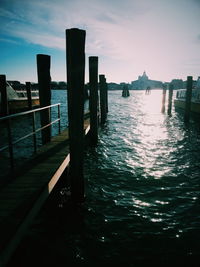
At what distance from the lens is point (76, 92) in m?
4.11

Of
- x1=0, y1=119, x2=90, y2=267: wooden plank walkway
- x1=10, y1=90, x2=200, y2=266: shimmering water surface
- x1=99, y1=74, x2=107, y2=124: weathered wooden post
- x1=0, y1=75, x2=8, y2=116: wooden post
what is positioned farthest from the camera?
x1=99, y1=74, x2=107, y2=124: weathered wooden post

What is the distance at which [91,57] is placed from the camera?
938 cm

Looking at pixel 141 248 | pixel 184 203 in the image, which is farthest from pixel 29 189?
pixel 184 203

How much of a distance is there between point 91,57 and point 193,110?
1342 centimetres

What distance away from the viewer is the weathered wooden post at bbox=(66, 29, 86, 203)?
395 centimetres

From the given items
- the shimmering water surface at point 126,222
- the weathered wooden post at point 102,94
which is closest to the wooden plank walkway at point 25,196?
the shimmering water surface at point 126,222

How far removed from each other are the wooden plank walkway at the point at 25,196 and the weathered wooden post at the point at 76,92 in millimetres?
490

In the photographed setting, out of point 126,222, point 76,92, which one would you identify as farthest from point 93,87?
point 126,222

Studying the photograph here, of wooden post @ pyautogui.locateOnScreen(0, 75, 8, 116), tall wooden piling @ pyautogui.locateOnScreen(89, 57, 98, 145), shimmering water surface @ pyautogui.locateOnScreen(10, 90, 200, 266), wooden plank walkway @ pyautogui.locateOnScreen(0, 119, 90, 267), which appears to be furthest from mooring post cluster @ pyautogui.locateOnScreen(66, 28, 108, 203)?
wooden post @ pyautogui.locateOnScreen(0, 75, 8, 116)

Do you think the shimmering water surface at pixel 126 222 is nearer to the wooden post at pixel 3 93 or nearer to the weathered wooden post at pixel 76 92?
the weathered wooden post at pixel 76 92

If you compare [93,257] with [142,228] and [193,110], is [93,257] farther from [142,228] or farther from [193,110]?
[193,110]

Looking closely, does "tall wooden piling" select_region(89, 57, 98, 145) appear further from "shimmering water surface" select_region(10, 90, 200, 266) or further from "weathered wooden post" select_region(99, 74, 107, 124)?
"weathered wooden post" select_region(99, 74, 107, 124)

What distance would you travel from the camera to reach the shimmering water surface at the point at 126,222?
3516mm

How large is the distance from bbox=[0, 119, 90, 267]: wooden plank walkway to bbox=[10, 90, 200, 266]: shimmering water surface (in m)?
1.02
